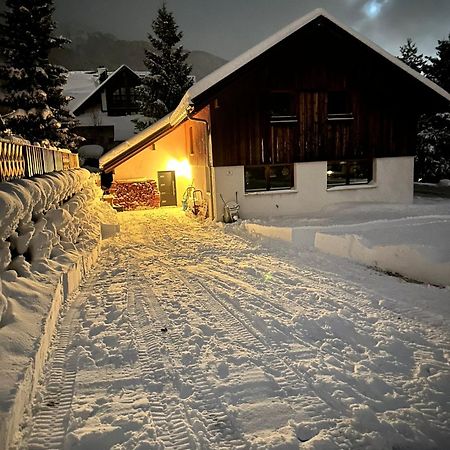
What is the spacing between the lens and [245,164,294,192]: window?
44.5 ft

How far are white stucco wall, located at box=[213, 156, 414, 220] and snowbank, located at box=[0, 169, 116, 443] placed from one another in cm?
700

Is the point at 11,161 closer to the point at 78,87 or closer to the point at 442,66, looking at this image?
the point at 442,66

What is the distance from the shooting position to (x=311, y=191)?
13.9 meters

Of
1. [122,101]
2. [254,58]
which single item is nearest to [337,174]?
[254,58]

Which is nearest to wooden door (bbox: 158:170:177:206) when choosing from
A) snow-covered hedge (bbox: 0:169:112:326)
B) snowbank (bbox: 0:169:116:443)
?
snow-covered hedge (bbox: 0:169:112:326)

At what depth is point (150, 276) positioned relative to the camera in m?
6.60

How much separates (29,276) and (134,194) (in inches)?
542

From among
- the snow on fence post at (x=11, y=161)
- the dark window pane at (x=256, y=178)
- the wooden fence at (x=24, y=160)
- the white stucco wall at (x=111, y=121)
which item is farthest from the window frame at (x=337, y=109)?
the white stucco wall at (x=111, y=121)

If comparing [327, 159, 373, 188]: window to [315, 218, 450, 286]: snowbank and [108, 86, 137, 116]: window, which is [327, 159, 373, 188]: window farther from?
[108, 86, 137, 116]: window

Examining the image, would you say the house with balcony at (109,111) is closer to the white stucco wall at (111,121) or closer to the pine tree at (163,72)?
the white stucco wall at (111,121)

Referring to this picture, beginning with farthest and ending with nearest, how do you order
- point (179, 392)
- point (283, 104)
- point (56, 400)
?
point (283, 104), point (179, 392), point (56, 400)

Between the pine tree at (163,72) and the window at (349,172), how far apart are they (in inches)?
506

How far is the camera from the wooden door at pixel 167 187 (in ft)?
61.2

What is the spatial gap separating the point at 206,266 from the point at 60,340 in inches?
141
